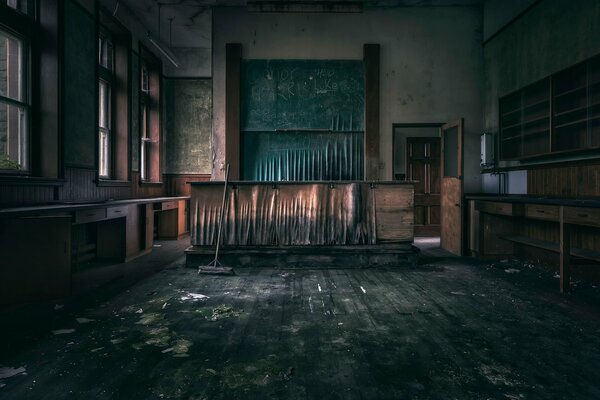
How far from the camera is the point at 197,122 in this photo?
820cm

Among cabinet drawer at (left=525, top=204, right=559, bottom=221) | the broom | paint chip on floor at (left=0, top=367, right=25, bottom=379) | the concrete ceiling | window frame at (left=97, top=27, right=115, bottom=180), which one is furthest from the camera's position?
the concrete ceiling

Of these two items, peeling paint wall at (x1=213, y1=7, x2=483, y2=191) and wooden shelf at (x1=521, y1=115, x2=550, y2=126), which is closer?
wooden shelf at (x1=521, y1=115, x2=550, y2=126)

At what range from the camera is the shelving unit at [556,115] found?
12.6 feet

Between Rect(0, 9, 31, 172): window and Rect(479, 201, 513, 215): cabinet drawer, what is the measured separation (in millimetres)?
5346

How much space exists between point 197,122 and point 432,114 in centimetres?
494

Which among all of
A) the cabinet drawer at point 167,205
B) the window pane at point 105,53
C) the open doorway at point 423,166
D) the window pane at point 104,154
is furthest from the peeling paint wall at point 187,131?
the open doorway at point 423,166

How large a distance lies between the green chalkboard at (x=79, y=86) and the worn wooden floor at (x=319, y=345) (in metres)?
1.97

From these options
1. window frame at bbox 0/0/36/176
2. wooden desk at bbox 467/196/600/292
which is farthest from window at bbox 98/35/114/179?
wooden desk at bbox 467/196/600/292

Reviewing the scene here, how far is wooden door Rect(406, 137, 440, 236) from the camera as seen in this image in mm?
7879

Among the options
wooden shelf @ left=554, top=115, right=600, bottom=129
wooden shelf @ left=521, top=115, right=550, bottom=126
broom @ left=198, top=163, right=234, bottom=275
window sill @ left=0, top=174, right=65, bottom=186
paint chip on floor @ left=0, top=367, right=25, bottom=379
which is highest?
wooden shelf @ left=521, top=115, right=550, bottom=126

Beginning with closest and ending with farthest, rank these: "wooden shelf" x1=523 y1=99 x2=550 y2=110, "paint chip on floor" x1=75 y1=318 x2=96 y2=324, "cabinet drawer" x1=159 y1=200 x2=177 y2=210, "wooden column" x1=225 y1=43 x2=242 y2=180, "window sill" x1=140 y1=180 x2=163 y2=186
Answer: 1. "paint chip on floor" x1=75 y1=318 x2=96 y2=324
2. "wooden shelf" x1=523 y1=99 x2=550 y2=110
3. "wooden column" x1=225 y1=43 x2=242 y2=180
4. "cabinet drawer" x1=159 y1=200 x2=177 y2=210
5. "window sill" x1=140 y1=180 x2=163 y2=186

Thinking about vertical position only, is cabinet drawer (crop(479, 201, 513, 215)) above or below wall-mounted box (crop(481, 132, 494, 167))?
Answer: below

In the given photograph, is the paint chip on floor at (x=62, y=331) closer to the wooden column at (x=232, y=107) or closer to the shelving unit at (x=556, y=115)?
the wooden column at (x=232, y=107)

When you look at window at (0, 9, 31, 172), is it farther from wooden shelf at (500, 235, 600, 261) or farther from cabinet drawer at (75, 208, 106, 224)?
wooden shelf at (500, 235, 600, 261)
